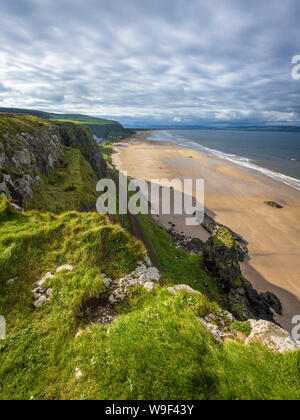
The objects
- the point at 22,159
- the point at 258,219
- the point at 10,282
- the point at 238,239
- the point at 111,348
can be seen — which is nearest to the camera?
the point at 111,348

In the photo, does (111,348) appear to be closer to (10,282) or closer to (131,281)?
(131,281)

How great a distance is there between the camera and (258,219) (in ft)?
Result: 136

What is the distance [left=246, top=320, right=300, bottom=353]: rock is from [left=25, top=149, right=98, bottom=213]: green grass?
18.7m

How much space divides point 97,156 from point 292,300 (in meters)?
49.6

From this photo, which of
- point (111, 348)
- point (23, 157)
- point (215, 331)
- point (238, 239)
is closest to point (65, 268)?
point (111, 348)

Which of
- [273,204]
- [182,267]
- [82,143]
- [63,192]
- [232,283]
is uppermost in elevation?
[82,143]

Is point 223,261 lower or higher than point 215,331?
lower

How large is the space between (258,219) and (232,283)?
27183mm

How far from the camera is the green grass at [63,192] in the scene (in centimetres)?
2004

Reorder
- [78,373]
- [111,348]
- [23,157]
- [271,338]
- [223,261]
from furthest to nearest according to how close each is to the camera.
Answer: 1. [23,157]
2. [223,261]
3. [271,338]
4. [111,348]
5. [78,373]

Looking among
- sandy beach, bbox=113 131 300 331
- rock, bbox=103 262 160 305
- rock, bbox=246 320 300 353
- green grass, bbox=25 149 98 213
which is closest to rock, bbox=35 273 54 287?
rock, bbox=103 262 160 305

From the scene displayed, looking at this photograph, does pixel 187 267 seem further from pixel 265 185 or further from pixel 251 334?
pixel 265 185

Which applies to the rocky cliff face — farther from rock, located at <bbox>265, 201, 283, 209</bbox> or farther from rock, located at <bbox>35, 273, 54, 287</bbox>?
rock, located at <bbox>265, 201, 283, 209</bbox>

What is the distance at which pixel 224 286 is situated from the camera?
19.7 m
